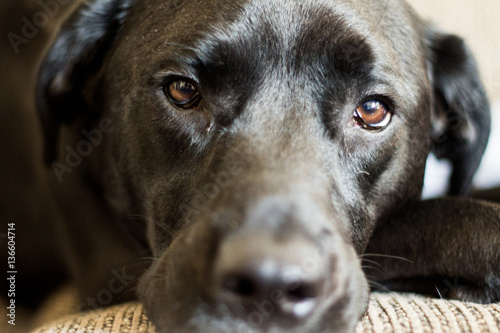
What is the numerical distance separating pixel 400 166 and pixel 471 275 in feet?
1.23

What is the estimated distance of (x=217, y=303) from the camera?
0.99 meters

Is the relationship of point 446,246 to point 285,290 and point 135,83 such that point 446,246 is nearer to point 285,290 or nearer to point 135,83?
point 285,290

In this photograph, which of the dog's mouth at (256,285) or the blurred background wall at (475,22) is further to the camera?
the blurred background wall at (475,22)

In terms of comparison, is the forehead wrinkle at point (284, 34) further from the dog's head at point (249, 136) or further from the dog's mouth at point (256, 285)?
the dog's mouth at point (256, 285)

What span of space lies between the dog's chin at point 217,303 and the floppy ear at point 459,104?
907mm

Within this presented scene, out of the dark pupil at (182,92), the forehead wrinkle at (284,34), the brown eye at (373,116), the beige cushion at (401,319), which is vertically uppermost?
the forehead wrinkle at (284,34)

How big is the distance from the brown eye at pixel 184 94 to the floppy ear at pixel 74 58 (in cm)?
48

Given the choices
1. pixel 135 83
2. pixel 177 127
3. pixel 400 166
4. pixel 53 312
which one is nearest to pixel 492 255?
pixel 400 166

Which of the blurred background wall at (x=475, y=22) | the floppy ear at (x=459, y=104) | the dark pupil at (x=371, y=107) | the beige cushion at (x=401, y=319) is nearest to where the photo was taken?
the beige cushion at (x=401, y=319)

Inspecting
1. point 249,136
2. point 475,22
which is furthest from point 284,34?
point 475,22

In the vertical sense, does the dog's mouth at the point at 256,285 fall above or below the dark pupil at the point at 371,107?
below

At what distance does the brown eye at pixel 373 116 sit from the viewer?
1.49m

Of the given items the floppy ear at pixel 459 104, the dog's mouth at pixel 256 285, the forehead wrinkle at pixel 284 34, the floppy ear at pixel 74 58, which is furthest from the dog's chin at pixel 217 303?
the floppy ear at pixel 459 104

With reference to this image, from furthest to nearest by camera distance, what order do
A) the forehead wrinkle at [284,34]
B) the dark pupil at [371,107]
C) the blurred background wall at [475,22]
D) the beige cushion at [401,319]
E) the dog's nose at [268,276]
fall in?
the blurred background wall at [475,22], the dark pupil at [371,107], the forehead wrinkle at [284,34], the beige cushion at [401,319], the dog's nose at [268,276]
